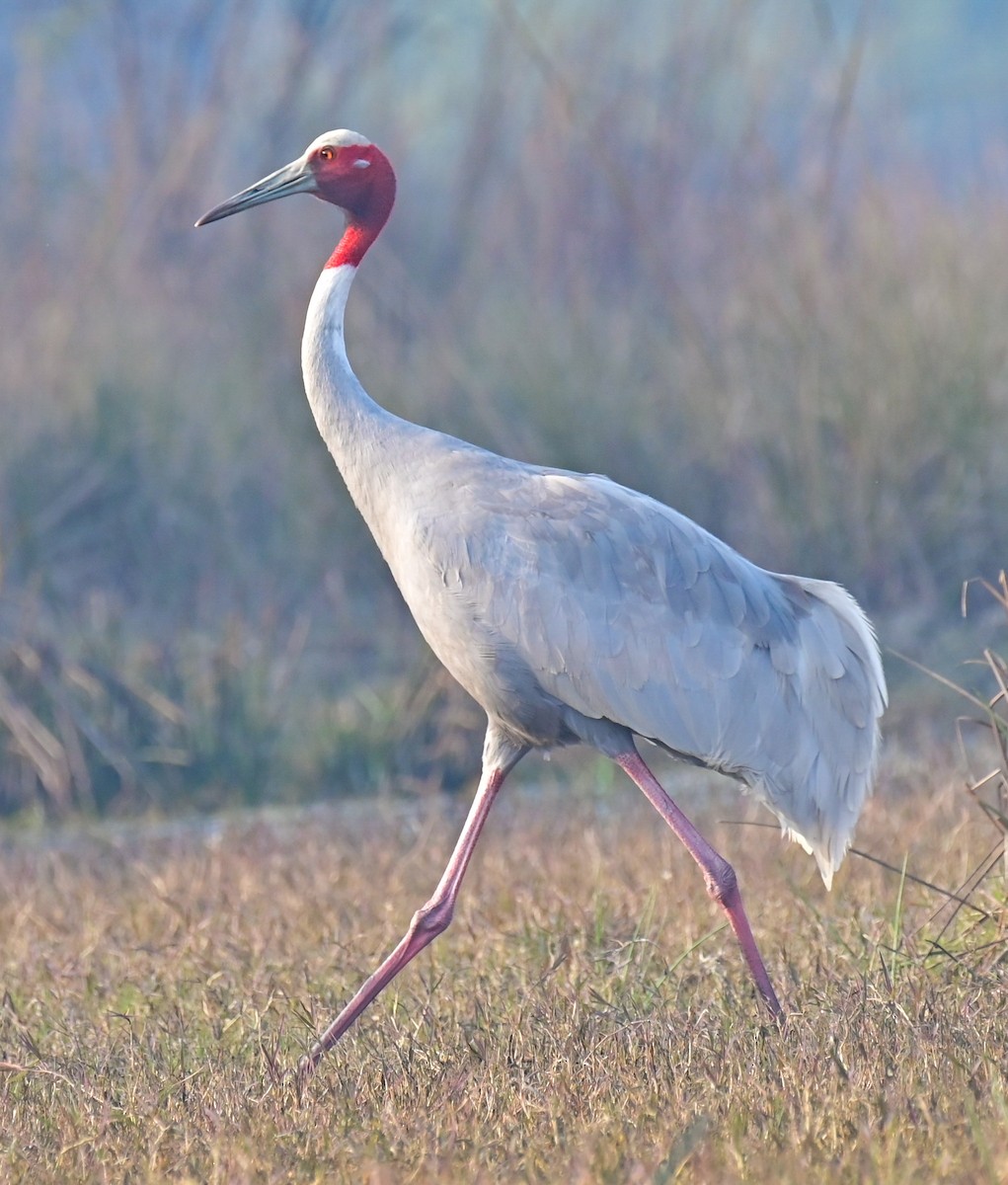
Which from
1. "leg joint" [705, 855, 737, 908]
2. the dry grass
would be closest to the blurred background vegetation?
the dry grass

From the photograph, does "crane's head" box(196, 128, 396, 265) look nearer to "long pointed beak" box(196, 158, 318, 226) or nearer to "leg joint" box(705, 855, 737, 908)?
"long pointed beak" box(196, 158, 318, 226)

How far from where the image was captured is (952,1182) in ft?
9.46

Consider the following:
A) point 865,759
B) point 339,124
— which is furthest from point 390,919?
point 339,124

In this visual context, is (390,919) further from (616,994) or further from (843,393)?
(843,393)

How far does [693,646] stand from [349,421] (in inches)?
34.1

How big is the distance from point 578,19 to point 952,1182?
8245 mm

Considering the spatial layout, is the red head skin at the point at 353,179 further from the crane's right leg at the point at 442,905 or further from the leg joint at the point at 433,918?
the leg joint at the point at 433,918

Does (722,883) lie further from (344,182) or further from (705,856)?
(344,182)

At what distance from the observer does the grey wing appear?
14.2 ft

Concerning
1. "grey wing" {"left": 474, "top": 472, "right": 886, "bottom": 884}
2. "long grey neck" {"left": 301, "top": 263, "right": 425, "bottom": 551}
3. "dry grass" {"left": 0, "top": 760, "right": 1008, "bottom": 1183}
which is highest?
"long grey neck" {"left": 301, "top": 263, "right": 425, "bottom": 551}

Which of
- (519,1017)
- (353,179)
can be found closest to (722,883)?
(519,1017)

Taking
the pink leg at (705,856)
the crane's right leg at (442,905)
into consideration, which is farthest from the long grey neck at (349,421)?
the pink leg at (705,856)

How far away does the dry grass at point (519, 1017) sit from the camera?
319 cm

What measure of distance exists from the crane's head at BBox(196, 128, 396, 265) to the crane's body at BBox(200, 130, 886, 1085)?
264mm
